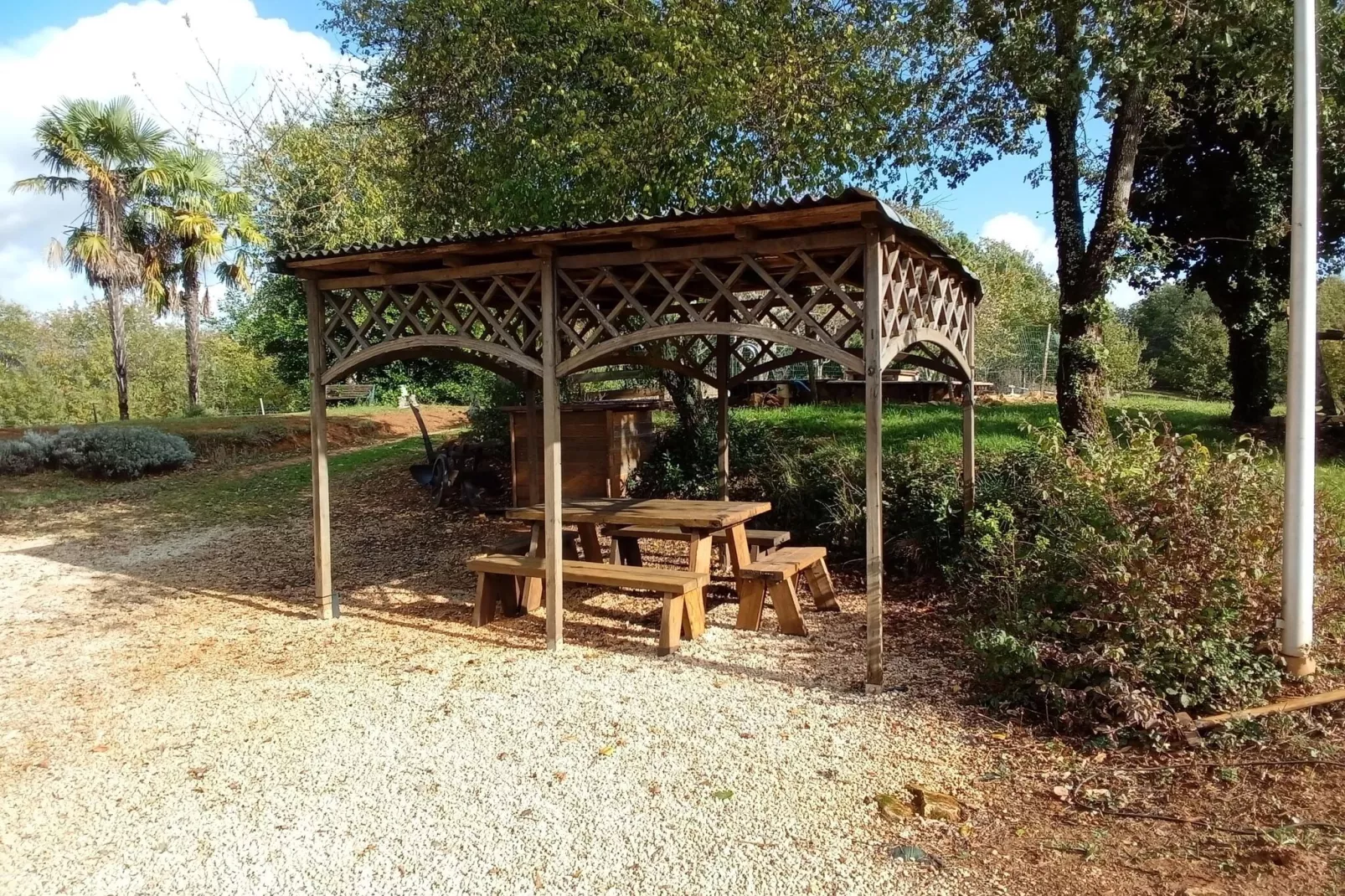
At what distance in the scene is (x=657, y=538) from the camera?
6977 millimetres

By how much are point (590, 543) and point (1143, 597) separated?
14.4ft

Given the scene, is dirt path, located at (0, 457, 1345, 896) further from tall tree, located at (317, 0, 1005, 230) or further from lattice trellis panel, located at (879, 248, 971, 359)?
tall tree, located at (317, 0, 1005, 230)

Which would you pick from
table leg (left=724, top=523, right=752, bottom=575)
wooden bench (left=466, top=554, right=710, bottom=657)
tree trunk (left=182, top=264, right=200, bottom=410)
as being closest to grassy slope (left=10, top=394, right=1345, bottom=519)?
table leg (left=724, top=523, right=752, bottom=575)

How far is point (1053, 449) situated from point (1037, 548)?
0.94 metres

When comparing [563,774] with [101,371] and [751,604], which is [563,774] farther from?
[101,371]

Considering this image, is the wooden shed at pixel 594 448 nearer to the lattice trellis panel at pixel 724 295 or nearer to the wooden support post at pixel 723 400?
the wooden support post at pixel 723 400

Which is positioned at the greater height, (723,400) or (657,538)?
(723,400)

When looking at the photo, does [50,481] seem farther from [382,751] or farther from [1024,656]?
[1024,656]

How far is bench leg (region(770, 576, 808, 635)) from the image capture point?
19.4ft

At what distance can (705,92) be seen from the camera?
7922 mm

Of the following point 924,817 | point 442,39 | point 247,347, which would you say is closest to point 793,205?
point 924,817

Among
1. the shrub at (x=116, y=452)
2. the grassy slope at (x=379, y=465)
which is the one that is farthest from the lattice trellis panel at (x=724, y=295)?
the shrub at (x=116, y=452)

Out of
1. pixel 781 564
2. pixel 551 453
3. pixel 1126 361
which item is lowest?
pixel 781 564

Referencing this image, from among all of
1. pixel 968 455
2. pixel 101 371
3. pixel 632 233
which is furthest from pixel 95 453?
pixel 101 371
